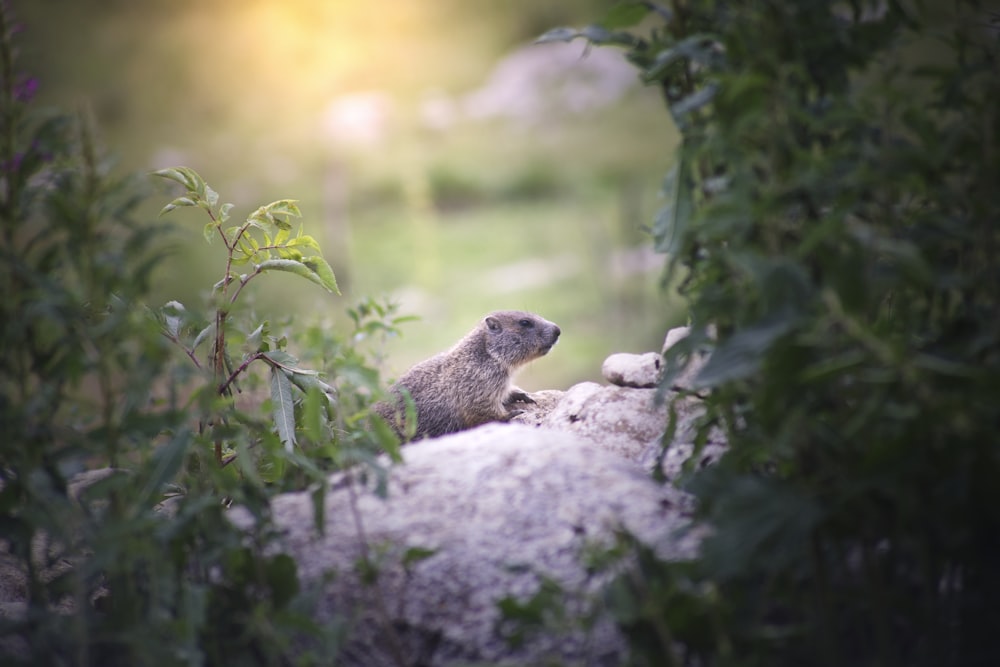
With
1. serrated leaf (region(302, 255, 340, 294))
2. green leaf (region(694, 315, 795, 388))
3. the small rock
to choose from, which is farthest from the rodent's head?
green leaf (region(694, 315, 795, 388))

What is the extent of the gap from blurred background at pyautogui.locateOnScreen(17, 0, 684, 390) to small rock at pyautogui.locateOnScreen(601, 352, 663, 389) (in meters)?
3.39

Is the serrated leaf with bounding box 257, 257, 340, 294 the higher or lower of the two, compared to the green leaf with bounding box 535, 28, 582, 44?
lower

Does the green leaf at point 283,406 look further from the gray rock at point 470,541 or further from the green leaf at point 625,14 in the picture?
the green leaf at point 625,14

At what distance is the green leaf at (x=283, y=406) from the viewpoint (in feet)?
6.29

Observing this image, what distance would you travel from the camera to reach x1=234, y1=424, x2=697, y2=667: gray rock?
1.46m

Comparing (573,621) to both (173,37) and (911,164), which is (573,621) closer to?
(911,164)

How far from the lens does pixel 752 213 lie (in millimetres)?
1178

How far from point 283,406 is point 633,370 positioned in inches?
42.0

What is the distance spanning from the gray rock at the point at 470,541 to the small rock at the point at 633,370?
2.55ft

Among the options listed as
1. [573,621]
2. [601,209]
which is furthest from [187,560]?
[601,209]

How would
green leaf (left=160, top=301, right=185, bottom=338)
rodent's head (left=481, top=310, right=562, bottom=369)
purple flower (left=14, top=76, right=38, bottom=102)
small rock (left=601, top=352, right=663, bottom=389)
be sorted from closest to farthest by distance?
1. purple flower (left=14, top=76, right=38, bottom=102)
2. green leaf (left=160, top=301, right=185, bottom=338)
3. small rock (left=601, top=352, right=663, bottom=389)
4. rodent's head (left=481, top=310, right=562, bottom=369)

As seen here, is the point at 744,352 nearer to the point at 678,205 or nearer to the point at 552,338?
the point at 678,205

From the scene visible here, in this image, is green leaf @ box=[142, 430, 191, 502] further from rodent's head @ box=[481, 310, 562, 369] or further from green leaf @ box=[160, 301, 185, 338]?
rodent's head @ box=[481, 310, 562, 369]

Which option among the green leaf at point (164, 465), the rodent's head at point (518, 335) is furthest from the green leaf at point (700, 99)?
the rodent's head at point (518, 335)
